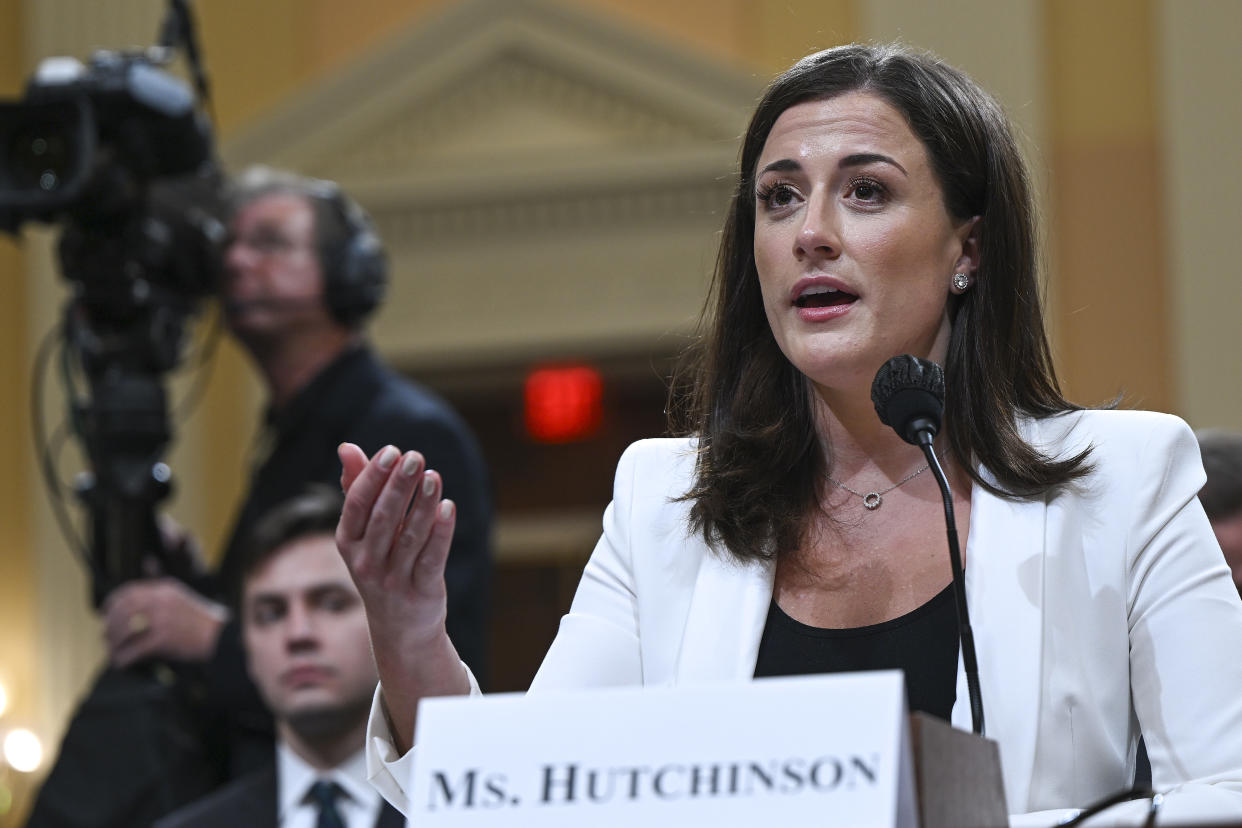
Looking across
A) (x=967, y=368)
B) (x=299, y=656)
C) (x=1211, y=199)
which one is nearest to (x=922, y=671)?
(x=967, y=368)

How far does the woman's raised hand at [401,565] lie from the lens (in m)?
1.59

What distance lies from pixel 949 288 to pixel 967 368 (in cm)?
9

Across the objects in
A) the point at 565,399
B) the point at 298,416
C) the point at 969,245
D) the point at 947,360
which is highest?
the point at 565,399

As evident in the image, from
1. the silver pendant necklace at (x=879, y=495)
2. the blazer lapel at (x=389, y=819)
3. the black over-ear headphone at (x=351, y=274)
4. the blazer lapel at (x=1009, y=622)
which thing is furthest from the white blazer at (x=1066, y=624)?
the black over-ear headphone at (x=351, y=274)

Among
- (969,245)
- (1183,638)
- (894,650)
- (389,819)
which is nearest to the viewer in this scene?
(1183,638)

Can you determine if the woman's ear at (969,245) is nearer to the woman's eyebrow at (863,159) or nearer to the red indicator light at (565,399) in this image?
the woman's eyebrow at (863,159)

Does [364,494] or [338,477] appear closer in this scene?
[364,494]

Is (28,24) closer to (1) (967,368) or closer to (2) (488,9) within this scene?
(2) (488,9)

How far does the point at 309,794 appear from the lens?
315cm

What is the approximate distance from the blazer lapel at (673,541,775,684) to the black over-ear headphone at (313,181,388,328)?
6.33ft

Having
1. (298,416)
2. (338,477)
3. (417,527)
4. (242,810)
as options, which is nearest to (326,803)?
(242,810)

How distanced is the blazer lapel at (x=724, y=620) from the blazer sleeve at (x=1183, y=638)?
36 centimetres

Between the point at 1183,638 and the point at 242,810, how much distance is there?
192cm

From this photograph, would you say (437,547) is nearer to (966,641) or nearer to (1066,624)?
(966,641)
